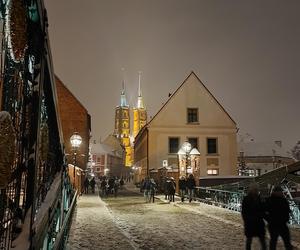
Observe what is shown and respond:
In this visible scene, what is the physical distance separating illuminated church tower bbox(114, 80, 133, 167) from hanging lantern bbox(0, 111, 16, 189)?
154m

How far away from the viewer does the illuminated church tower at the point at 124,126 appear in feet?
516

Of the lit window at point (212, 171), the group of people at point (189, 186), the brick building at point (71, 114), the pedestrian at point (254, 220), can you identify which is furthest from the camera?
the brick building at point (71, 114)

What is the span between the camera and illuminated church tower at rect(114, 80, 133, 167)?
157 meters

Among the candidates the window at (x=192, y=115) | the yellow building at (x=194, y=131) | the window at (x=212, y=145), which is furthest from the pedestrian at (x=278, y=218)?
the window at (x=212, y=145)

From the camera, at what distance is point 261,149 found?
76.6 meters

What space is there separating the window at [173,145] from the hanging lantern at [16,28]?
142 ft

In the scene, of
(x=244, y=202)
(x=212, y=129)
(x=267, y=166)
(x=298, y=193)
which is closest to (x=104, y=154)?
(x=267, y=166)

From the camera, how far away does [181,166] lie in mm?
32281

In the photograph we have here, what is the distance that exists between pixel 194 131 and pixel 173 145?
2983 millimetres

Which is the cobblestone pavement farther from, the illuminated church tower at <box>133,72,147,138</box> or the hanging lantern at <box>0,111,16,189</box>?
the illuminated church tower at <box>133,72,147,138</box>

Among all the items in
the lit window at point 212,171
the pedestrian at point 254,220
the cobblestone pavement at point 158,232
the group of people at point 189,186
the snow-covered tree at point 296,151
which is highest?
the snow-covered tree at point 296,151

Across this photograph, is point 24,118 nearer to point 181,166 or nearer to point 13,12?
point 13,12

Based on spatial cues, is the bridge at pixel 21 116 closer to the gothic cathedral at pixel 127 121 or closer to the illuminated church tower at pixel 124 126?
the illuminated church tower at pixel 124 126

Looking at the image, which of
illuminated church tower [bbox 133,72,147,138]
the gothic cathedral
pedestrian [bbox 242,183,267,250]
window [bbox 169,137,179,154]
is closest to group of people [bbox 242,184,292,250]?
pedestrian [bbox 242,183,267,250]
